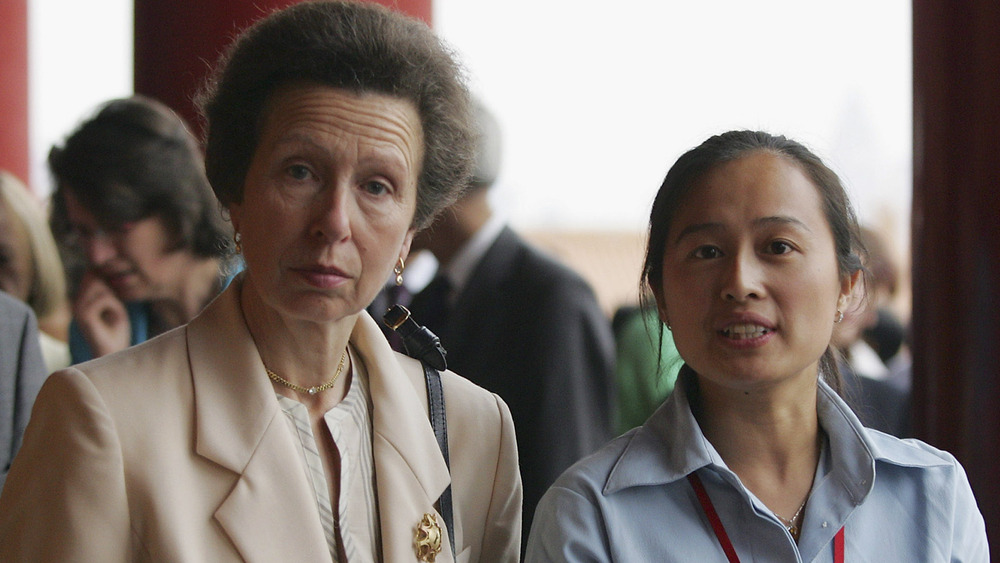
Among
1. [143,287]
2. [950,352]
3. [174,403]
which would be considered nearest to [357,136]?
[174,403]

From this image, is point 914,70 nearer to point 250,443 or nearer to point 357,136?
point 357,136

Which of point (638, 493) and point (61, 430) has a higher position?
point (61, 430)

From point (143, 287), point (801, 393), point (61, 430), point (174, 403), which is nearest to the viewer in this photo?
point (61, 430)

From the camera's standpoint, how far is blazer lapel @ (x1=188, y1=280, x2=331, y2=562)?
177 cm

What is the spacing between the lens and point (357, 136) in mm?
1870

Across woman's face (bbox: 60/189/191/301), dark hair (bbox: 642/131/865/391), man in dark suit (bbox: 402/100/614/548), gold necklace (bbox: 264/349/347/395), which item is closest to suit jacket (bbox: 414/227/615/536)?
man in dark suit (bbox: 402/100/614/548)

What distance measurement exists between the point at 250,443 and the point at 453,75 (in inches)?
31.0

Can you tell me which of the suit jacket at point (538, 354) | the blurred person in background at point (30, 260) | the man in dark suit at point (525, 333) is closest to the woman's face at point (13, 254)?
the blurred person in background at point (30, 260)

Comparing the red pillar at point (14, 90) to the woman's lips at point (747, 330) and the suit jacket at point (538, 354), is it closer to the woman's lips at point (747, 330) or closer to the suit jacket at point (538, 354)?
the suit jacket at point (538, 354)

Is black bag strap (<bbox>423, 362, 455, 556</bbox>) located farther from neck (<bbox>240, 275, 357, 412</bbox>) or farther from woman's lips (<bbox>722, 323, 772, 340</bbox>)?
woman's lips (<bbox>722, 323, 772, 340</bbox>)

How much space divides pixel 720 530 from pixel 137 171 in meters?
2.00

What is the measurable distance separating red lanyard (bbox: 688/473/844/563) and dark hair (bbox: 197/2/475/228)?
0.72 metres

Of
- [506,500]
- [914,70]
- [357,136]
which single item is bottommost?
[506,500]

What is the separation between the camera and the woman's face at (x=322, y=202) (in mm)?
1843
